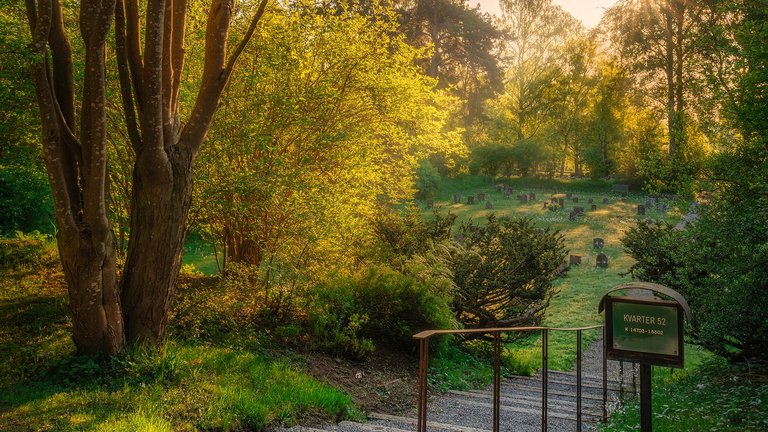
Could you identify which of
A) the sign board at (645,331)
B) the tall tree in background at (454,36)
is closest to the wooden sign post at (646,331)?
the sign board at (645,331)

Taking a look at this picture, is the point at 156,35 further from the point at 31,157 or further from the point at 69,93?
the point at 31,157

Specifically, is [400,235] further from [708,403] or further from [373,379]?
[708,403]

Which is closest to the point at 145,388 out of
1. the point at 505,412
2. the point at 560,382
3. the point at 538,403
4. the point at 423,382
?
the point at 423,382

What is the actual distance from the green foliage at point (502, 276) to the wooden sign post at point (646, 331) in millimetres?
6607

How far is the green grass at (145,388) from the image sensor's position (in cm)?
473

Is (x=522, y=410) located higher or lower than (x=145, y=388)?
lower

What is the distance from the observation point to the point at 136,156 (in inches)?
255

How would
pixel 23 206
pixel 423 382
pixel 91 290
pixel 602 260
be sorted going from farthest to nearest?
1. pixel 602 260
2. pixel 23 206
3. pixel 91 290
4. pixel 423 382

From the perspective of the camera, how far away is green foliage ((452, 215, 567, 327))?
1158 cm

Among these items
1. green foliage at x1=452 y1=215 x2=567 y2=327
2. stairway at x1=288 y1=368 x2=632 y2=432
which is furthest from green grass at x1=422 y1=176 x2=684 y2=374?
stairway at x1=288 y1=368 x2=632 y2=432

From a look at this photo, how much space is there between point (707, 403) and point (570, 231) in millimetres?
20772

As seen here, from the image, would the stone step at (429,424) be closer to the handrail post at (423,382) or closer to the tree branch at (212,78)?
the handrail post at (423,382)

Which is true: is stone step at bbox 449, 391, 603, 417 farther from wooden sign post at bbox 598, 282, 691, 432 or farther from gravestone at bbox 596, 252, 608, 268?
gravestone at bbox 596, 252, 608, 268

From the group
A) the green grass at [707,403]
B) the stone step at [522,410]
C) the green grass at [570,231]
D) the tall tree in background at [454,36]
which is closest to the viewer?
the green grass at [707,403]
